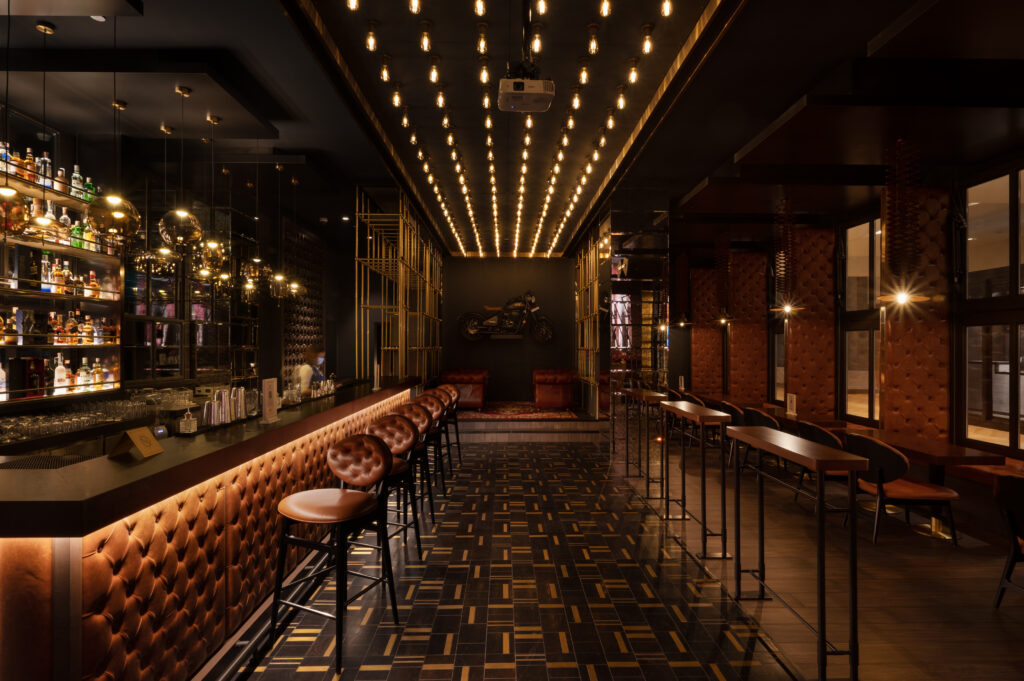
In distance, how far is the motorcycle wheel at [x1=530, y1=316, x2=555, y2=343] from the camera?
554 inches

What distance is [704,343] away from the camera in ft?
37.8

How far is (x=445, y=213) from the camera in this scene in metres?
10.3

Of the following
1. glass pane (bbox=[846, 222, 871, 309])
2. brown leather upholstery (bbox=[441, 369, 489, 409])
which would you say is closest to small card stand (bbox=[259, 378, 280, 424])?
glass pane (bbox=[846, 222, 871, 309])

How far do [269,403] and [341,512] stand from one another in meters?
1.10

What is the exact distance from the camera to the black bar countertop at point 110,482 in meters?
1.73

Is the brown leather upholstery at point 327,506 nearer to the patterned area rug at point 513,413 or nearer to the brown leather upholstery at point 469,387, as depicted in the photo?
the patterned area rug at point 513,413

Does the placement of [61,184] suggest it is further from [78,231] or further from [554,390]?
[554,390]

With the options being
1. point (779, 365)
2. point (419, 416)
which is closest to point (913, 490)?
point (419, 416)

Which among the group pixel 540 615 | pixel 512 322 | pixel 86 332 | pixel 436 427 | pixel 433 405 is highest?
pixel 512 322

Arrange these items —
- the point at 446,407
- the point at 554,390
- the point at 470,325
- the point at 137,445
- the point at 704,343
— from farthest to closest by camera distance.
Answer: the point at 470,325, the point at 554,390, the point at 704,343, the point at 446,407, the point at 137,445

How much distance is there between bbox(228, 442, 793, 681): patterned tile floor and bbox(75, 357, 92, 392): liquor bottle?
127 inches

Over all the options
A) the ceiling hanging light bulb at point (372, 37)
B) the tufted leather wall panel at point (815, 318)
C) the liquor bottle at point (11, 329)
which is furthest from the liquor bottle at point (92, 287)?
the tufted leather wall panel at point (815, 318)

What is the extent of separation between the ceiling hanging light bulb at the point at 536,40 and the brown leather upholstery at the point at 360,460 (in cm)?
322

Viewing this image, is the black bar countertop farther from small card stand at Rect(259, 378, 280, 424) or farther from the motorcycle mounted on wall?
the motorcycle mounted on wall
